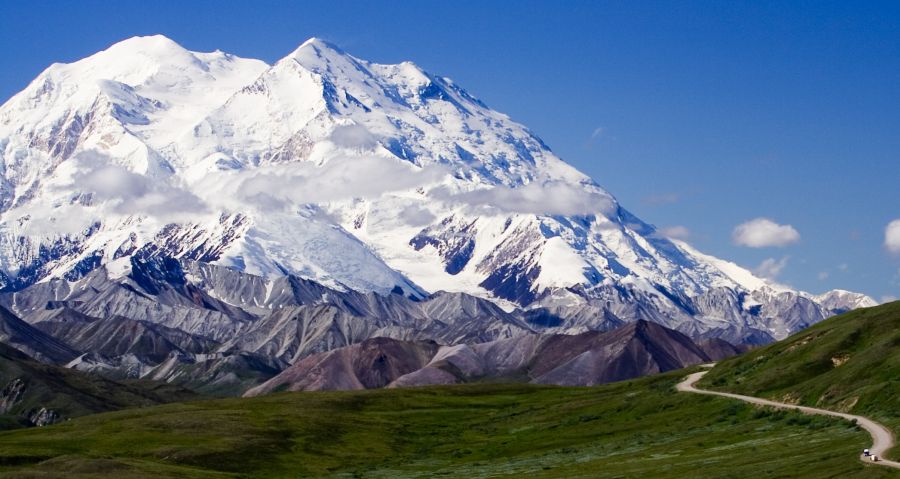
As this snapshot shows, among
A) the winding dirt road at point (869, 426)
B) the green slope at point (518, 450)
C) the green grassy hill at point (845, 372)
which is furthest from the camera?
the green grassy hill at point (845, 372)

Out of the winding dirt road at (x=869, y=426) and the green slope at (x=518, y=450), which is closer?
the winding dirt road at (x=869, y=426)

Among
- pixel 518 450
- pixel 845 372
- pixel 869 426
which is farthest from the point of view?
pixel 518 450

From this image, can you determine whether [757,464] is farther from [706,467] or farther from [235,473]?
[235,473]

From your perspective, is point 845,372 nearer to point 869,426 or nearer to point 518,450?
point 869,426

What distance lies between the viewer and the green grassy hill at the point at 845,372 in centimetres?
14775

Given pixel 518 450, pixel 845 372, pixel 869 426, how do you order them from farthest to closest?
pixel 518 450 → pixel 845 372 → pixel 869 426

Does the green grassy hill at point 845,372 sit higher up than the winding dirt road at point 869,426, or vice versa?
the green grassy hill at point 845,372

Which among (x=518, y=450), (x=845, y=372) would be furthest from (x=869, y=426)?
(x=518, y=450)

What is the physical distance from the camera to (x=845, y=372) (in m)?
165

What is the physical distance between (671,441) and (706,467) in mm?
34041

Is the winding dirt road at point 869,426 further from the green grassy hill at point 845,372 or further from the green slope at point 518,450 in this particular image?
the green slope at point 518,450

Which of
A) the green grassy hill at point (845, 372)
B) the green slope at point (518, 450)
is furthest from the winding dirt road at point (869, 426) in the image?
the green slope at point (518, 450)

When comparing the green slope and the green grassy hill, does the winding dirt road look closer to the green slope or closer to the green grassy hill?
the green grassy hill

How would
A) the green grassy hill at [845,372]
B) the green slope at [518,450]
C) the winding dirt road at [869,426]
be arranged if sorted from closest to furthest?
the winding dirt road at [869,426] → the green slope at [518,450] → the green grassy hill at [845,372]
